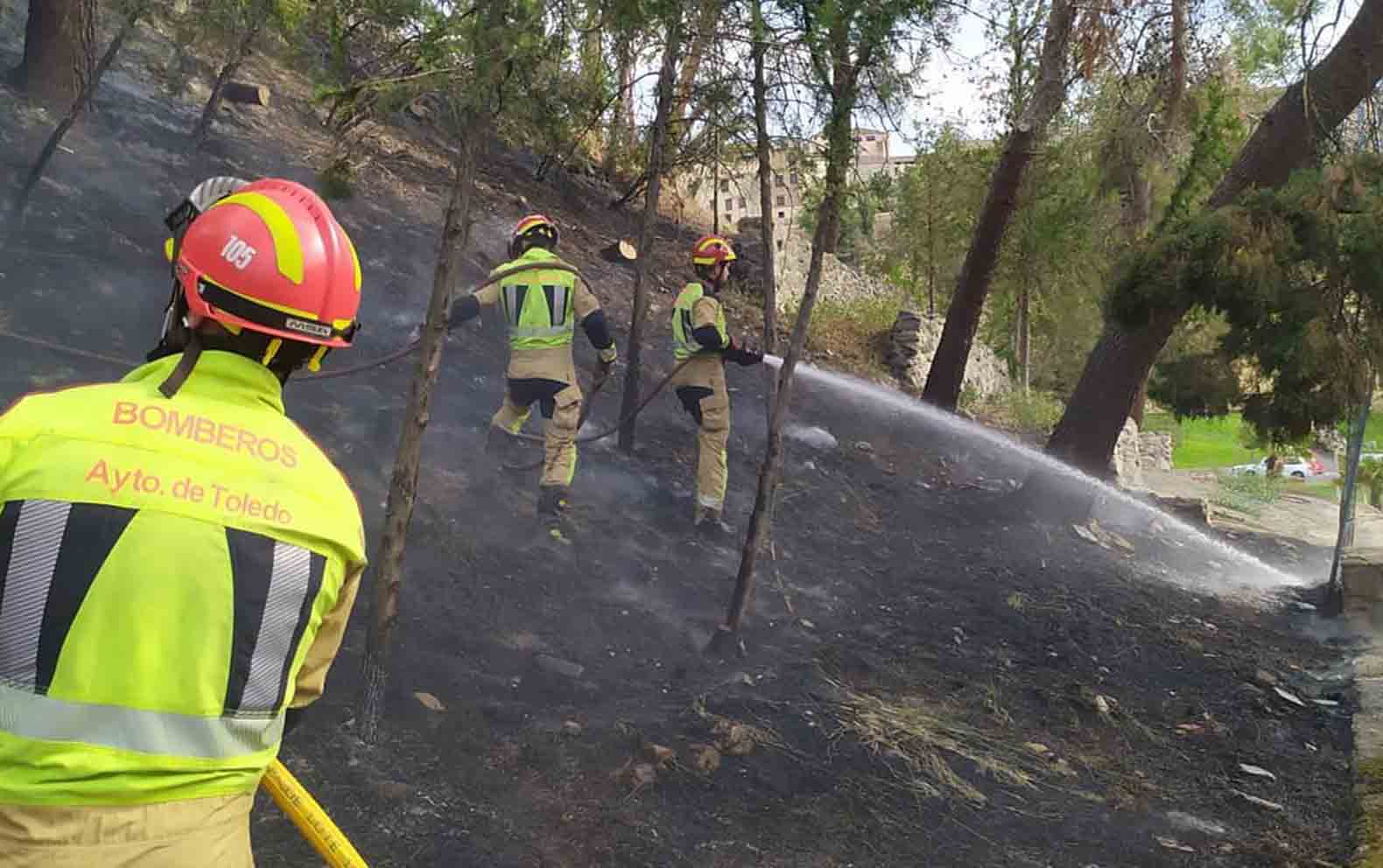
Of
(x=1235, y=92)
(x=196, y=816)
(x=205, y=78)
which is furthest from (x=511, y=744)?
Answer: (x=1235, y=92)

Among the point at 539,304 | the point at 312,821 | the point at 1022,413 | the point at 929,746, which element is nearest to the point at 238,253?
the point at 312,821

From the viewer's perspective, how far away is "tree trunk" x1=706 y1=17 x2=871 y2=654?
5.57m

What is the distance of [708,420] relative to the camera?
7691 millimetres

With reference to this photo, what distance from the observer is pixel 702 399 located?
770 centimetres

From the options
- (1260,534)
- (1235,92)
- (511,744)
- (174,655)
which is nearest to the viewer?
(174,655)

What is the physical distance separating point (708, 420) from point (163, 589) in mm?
6268

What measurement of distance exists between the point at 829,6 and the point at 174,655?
13.9 ft

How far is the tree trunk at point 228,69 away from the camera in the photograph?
8.06 m

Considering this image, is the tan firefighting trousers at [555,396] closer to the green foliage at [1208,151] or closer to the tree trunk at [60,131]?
the tree trunk at [60,131]

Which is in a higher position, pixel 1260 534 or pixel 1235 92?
pixel 1235 92

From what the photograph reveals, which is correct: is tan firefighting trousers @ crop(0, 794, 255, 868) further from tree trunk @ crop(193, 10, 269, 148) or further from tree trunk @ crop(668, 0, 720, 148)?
tree trunk @ crop(193, 10, 269, 148)

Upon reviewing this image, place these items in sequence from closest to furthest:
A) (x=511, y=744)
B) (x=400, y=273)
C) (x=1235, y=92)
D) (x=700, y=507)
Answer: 1. (x=511, y=744)
2. (x=700, y=507)
3. (x=400, y=273)
4. (x=1235, y=92)

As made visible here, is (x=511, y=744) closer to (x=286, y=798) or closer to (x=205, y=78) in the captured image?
(x=286, y=798)

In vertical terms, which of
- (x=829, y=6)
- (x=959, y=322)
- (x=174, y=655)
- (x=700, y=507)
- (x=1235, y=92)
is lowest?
(x=700, y=507)
